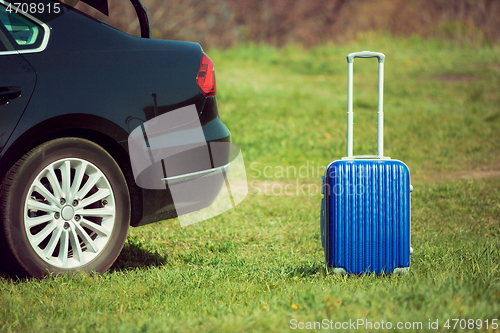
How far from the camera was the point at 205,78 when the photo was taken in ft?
11.3

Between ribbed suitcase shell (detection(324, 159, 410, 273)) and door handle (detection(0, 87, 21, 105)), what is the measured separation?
1.90m

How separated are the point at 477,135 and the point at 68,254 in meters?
8.03

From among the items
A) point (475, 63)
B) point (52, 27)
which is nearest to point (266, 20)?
point (475, 63)

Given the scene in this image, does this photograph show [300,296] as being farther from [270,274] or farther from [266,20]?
[266,20]

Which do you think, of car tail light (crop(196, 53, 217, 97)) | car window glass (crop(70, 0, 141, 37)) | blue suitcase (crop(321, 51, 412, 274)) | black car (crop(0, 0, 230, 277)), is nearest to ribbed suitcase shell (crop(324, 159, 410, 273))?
blue suitcase (crop(321, 51, 412, 274))

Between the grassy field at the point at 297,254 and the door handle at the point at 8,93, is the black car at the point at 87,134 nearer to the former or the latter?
the door handle at the point at 8,93

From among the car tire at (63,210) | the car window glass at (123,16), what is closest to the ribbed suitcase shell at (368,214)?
the car tire at (63,210)

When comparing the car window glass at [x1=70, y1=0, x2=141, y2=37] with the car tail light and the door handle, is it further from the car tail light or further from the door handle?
the door handle

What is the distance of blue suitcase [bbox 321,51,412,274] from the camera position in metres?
2.86

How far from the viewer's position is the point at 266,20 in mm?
23641

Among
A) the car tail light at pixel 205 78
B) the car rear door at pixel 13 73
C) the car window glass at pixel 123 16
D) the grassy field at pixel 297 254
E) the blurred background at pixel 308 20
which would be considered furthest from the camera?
the blurred background at pixel 308 20

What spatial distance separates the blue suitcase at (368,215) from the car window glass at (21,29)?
1977 millimetres

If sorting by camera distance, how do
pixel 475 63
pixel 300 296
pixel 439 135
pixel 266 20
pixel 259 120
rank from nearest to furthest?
pixel 300 296 < pixel 439 135 < pixel 259 120 < pixel 475 63 < pixel 266 20

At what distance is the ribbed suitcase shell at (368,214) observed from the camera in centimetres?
286
